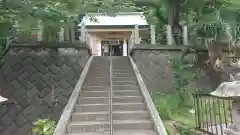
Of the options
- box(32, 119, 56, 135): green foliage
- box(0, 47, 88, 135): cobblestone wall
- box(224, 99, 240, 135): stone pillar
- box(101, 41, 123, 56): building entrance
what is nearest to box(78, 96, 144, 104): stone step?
box(32, 119, 56, 135): green foliage

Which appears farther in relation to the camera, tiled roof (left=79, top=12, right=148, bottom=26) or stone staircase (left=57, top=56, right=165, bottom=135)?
tiled roof (left=79, top=12, right=148, bottom=26)

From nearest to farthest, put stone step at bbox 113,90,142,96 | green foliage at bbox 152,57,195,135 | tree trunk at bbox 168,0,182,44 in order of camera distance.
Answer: green foliage at bbox 152,57,195,135 → stone step at bbox 113,90,142,96 → tree trunk at bbox 168,0,182,44

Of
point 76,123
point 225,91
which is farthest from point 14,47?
point 225,91

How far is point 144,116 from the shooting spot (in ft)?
21.8

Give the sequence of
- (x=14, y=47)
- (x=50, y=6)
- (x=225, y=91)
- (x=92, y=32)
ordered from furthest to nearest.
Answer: (x=92, y=32), (x=14, y=47), (x=50, y=6), (x=225, y=91)

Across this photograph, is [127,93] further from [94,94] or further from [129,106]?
[94,94]

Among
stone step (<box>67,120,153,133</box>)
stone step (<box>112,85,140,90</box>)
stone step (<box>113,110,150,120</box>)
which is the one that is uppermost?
stone step (<box>112,85,140,90</box>)

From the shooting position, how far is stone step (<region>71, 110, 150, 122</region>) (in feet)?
21.4

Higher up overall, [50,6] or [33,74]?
[50,6]

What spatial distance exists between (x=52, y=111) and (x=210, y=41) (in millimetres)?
5889

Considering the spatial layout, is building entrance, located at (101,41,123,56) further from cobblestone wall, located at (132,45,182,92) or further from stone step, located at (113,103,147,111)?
stone step, located at (113,103,147,111)

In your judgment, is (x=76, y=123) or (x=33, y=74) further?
(x=33, y=74)

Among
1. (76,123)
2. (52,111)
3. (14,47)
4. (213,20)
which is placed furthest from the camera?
(14,47)

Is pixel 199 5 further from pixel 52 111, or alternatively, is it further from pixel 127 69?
pixel 52 111
